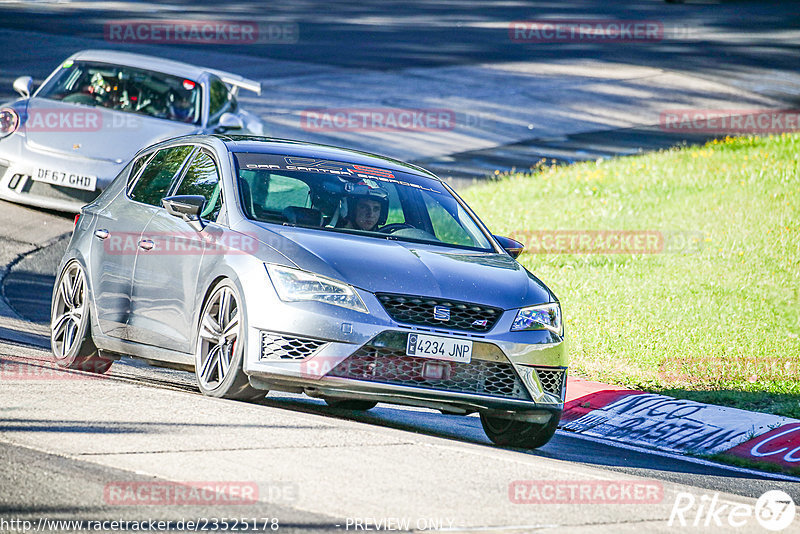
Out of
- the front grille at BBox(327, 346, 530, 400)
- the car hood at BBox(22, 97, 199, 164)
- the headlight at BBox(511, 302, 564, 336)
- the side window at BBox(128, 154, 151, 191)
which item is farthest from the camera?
the car hood at BBox(22, 97, 199, 164)

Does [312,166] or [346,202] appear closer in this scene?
[346,202]

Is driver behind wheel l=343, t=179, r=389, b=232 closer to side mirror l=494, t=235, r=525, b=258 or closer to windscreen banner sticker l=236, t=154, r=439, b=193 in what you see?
windscreen banner sticker l=236, t=154, r=439, b=193

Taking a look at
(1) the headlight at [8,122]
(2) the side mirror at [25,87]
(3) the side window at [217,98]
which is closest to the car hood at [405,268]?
(1) the headlight at [8,122]

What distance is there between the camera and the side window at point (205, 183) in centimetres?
784

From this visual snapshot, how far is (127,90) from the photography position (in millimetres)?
14688

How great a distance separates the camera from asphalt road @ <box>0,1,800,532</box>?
5.28 meters

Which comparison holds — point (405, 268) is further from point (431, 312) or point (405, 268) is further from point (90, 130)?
point (90, 130)

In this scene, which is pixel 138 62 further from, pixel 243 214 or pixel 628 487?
pixel 628 487

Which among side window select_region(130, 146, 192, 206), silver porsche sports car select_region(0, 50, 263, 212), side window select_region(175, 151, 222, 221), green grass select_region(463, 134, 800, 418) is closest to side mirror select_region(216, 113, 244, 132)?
silver porsche sports car select_region(0, 50, 263, 212)

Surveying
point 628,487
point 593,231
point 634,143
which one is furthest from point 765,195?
point 628,487

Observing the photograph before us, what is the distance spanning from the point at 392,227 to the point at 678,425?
2.73m

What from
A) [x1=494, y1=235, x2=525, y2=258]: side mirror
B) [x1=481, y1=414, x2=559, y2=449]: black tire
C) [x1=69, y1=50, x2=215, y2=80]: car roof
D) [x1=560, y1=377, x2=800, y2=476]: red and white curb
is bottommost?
[x1=560, y1=377, x2=800, y2=476]: red and white curb

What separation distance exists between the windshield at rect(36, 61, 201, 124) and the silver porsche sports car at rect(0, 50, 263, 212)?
0.01 meters

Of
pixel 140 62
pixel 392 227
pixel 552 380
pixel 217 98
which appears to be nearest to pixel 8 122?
pixel 140 62
